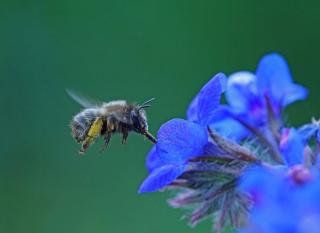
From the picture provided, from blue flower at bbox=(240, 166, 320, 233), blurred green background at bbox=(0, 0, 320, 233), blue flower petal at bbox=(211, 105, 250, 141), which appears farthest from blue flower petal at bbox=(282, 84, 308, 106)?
blurred green background at bbox=(0, 0, 320, 233)

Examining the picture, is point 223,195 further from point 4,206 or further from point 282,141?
point 4,206

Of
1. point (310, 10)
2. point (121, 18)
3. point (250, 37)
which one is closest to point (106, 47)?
point (121, 18)

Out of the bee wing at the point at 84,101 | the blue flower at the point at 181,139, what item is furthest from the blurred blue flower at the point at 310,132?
the bee wing at the point at 84,101

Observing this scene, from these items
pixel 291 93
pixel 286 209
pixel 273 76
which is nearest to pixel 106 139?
pixel 273 76

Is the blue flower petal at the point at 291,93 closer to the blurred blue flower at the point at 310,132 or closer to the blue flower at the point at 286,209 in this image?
the blurred blue flower at the point at 310,132

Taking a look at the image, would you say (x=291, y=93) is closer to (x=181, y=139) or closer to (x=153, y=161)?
(x=153, y=161)

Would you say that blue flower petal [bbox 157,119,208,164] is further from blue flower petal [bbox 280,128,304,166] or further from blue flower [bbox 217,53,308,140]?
blue flower [bbox 217,53,308,140]
